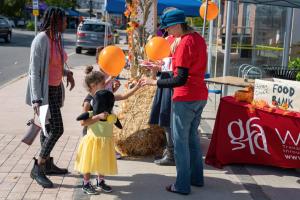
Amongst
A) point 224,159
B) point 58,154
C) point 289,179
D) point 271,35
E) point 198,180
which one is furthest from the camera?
point 271,35

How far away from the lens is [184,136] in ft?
14.6

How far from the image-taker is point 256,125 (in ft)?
17.5

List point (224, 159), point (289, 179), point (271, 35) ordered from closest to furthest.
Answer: point (289, 179)
point (224, 159)
point (271, 35)

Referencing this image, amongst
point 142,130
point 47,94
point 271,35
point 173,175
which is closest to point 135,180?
point 173,175

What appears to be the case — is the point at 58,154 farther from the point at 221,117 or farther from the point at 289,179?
the point at 289,179

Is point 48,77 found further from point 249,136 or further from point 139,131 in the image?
point 249,136

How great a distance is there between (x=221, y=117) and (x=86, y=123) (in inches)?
72.6

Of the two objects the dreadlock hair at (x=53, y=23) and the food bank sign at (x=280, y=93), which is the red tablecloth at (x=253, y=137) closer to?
the food bank sign at (x=280, y=93)

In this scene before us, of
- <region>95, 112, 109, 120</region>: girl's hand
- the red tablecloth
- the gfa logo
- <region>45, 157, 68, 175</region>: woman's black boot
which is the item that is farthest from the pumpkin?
<region>45, 157, 68, 175</region>: woman's black boot

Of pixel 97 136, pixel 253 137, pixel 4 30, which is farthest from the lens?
pixel 4 30

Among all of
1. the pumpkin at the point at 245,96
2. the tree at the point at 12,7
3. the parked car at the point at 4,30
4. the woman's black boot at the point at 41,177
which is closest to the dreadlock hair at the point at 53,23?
the woman's black boot at the point at 41,177

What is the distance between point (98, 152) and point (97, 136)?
0.52 ft

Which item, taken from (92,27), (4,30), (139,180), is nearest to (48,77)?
(139,180)

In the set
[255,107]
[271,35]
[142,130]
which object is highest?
[271,35]
